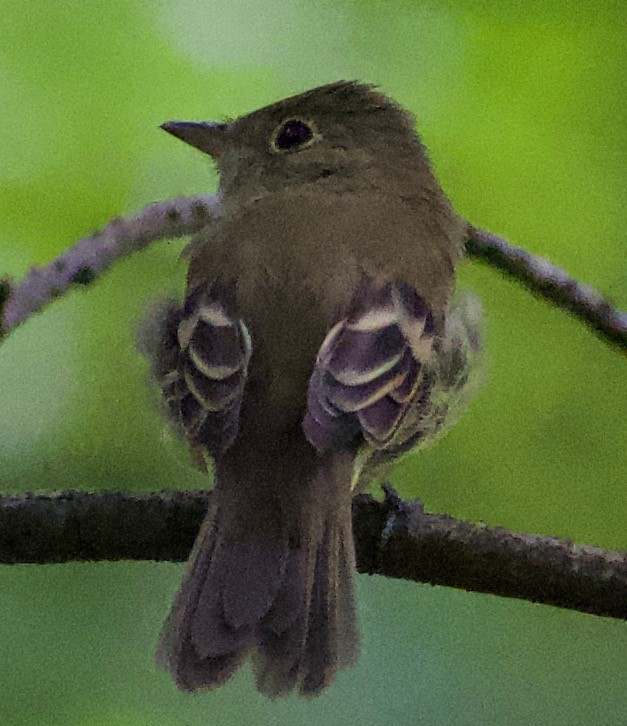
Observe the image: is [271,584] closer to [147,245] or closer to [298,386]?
[298,386]

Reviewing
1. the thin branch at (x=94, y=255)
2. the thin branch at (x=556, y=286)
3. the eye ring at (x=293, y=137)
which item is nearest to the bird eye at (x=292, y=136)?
the eye ring at (x=293, y=137)

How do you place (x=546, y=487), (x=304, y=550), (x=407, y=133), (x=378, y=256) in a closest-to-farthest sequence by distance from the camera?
(x=304, y=550), (x=378, y=256), (x=546, y=487), (x=407, y=133)

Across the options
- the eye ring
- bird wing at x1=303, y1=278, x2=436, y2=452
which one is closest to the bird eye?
the eye ring

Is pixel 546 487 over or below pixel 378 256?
below

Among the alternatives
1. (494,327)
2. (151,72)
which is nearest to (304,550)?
(494,327)

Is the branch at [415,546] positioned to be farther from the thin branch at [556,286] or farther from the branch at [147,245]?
A: the thin branch at [556,286]

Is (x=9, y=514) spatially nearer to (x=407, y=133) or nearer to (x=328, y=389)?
(x=328, y=389)

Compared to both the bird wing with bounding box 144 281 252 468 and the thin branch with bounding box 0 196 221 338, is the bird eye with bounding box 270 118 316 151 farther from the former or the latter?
the bird wing with bounding box 144 281 252 468

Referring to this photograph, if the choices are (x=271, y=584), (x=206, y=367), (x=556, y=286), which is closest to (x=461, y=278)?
(x=556, y=286)
